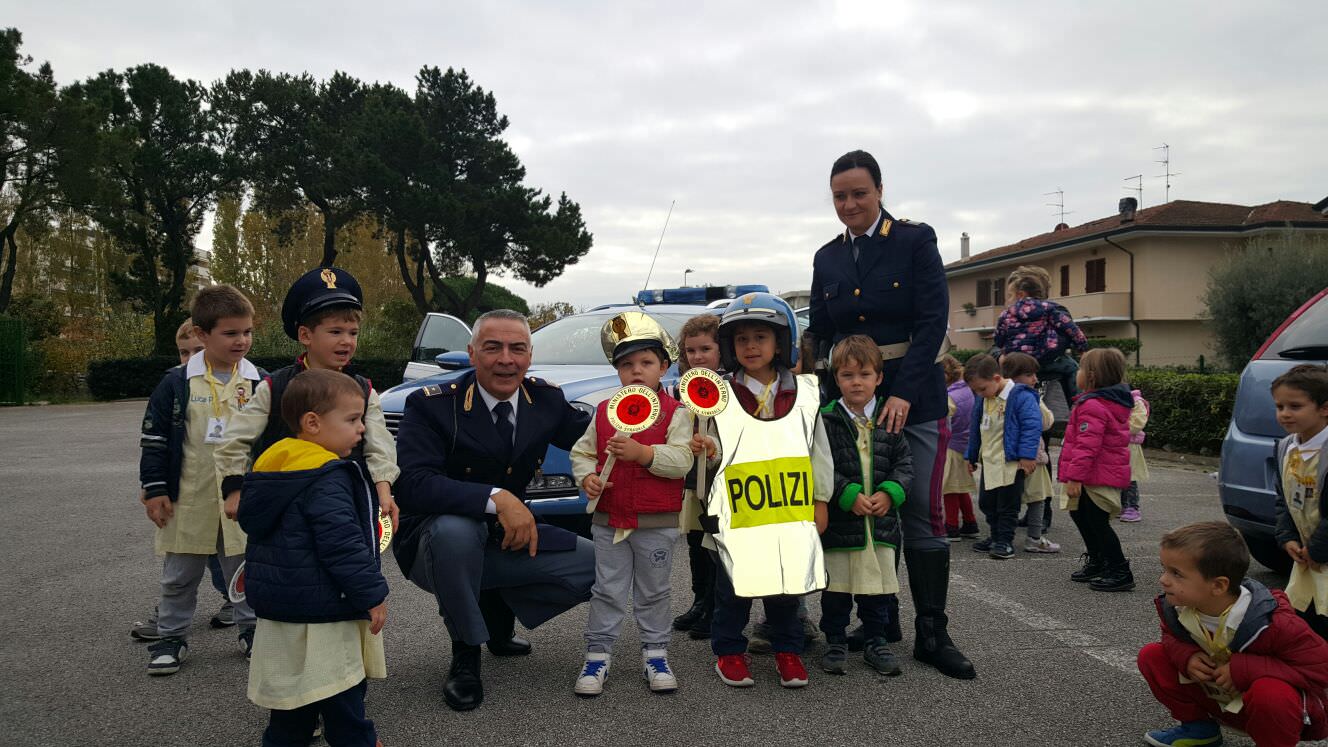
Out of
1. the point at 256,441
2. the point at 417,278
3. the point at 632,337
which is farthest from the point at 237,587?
the point at 417,278

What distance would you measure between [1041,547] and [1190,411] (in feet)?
25.4

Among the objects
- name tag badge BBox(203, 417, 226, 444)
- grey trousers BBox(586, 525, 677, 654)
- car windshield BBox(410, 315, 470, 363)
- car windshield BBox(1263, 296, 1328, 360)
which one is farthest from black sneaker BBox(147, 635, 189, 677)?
car windshield BBox(1263, 296, 1328, 360)

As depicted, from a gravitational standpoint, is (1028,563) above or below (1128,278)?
below

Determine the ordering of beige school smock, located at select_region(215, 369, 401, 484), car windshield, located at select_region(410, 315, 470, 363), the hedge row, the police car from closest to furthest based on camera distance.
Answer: beige school smock, located at select_region(215, 369, 401, 484) < the police car < car windshield, located at select_region(410, 315, 470, 363) < the hedge row

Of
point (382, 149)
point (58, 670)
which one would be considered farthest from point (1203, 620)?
point (382, 149)

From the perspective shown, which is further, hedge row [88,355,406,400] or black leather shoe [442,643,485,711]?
hedge row [88,355,406,400]

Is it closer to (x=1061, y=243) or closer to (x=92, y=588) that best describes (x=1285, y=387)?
(x=92, y=588)

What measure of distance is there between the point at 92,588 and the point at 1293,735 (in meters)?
5.79

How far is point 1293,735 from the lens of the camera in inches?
102

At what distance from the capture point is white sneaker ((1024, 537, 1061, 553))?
19.7 ft

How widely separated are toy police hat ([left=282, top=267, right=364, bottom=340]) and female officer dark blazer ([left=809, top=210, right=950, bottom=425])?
2118 millimetres

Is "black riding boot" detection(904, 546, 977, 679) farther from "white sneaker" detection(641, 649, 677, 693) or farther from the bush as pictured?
the bush

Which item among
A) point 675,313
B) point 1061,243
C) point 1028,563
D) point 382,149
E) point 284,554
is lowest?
point 1028,563

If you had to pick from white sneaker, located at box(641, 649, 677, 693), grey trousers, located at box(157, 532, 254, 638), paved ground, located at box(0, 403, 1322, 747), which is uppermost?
grey trousers, located at box(157, 532, 254, 638)
